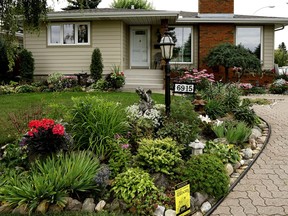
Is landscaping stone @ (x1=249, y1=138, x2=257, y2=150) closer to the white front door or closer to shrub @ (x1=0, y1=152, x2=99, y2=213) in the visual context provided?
shrub @ (x1=0, y1=152, x2=99, y2=213)

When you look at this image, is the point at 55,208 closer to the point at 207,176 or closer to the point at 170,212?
the point at 170,212

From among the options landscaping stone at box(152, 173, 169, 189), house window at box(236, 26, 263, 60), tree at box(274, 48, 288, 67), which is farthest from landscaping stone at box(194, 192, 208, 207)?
tree at box(274, 48, 288, 67)

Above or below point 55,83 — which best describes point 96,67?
above

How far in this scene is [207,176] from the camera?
155 inches

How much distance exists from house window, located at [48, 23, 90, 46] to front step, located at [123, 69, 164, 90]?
8.14ft

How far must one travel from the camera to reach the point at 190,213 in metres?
3.64

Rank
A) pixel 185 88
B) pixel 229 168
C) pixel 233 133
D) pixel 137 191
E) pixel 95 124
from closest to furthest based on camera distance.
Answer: pixel 137 191, pixel 95 124, pixel 229 168, pixel 233 133, pixel 185 88

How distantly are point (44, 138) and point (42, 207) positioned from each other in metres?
0.85

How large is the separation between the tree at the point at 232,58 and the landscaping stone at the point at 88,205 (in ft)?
37.3

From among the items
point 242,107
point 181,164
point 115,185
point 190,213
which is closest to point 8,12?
point 115,185

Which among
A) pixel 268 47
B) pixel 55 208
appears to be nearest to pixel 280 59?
pixel 268 47

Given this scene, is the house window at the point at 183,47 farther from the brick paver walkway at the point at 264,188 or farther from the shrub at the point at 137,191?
the shrub at the point at 137,191

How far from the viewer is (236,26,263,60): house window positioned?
1620 cm

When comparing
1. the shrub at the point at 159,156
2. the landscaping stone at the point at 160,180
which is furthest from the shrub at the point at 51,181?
the landscaping stone at the point at 160,180
